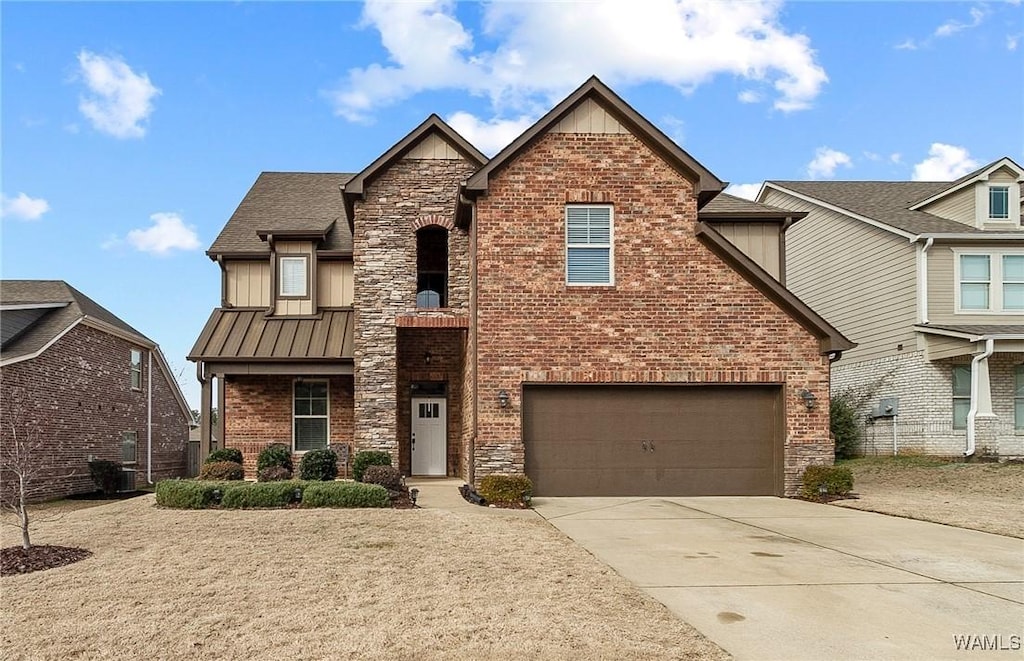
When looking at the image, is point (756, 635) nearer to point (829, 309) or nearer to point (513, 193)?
point (513, 193)

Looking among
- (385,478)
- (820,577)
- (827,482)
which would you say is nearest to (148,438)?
(385,478)

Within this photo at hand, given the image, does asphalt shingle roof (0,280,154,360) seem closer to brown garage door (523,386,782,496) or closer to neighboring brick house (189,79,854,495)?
neighboring brick house (189,79,854,495)

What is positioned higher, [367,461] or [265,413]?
[265,413]

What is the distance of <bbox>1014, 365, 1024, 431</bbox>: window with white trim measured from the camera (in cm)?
2173

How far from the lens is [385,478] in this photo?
14797 mm

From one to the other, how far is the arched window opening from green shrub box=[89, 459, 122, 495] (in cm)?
913

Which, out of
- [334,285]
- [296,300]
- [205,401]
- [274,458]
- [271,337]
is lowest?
[274,458]

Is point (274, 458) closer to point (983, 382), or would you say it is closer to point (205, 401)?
point (205, 401)

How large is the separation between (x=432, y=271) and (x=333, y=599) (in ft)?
44.2

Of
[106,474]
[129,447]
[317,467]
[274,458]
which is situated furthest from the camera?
[129,447]

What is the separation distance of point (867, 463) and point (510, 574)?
646 inches

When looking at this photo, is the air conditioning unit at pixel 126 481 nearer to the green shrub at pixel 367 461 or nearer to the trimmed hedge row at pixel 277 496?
the green shrub at pixel 367 461

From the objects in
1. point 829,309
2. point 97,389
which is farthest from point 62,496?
point 829,309

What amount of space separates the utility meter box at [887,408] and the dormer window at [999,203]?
5837mm
